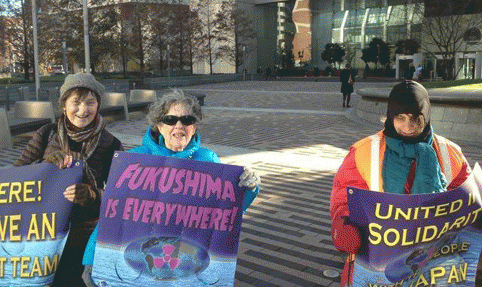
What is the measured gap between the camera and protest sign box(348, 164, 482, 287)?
Result: 2363 mm

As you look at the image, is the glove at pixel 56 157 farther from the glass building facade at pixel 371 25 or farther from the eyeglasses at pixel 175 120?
the glass building facade at pixel 371 25

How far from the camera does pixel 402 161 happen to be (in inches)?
99.7

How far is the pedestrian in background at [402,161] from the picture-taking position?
247 cm

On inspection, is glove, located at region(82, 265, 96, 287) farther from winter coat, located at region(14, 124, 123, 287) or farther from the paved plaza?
Answer: the paved plaza

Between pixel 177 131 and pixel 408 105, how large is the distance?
120 centimetres

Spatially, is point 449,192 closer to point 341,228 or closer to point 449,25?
point 341,228

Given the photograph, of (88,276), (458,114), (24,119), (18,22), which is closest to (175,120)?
(88,276)

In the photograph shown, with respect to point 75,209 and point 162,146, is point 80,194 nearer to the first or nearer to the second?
point 75,209

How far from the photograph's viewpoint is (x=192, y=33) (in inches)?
1981

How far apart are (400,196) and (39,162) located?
1.94 m

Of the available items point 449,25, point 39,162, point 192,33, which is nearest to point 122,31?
point 192,33

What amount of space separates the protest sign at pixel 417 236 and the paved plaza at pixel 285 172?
1562 mm

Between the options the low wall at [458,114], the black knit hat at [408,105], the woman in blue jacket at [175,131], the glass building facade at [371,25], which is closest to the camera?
the black knit hat at [408,105]

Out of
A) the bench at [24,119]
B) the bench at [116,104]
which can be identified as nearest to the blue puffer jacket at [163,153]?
the bench at [24,119]
